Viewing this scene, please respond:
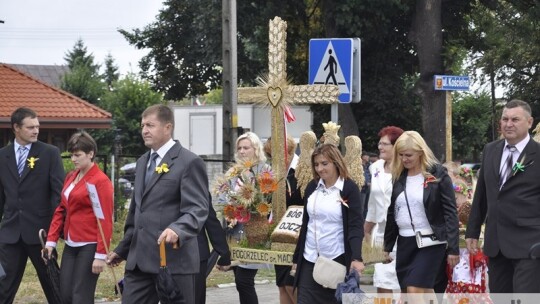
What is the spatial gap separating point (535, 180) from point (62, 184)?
444cm

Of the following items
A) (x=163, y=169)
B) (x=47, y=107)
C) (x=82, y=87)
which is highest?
(x=82, y=87)

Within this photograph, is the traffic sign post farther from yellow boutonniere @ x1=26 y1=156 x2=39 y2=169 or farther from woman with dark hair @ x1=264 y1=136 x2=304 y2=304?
yellow boutonniere @ x1=26 y1=156 x2=39 y2=169

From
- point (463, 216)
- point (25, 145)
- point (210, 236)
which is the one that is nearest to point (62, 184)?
point (25, 145)

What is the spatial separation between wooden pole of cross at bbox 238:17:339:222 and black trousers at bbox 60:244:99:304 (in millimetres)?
1795

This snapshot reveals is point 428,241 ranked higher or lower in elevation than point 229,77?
lower

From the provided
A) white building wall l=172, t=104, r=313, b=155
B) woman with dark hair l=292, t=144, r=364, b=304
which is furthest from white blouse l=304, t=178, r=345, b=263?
white building wall l=172, t=104, r=313, b=155

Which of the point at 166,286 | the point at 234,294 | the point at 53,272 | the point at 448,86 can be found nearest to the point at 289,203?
the point at 53,272

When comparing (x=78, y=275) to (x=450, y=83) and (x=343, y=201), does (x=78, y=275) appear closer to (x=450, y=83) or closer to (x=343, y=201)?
(x=343, y=201)

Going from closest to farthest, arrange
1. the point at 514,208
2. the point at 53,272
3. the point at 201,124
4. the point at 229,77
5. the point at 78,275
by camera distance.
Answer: the point at 514,208 → the point at 78,275 → the point at 53,272 → the point at 229,77 → the point at 201,124

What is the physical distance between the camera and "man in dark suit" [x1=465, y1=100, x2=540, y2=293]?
25.6 ft

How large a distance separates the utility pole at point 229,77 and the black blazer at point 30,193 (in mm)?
7568

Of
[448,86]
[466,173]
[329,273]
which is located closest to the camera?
[329,273]

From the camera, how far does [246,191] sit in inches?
380

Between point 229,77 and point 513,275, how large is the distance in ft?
33.1
